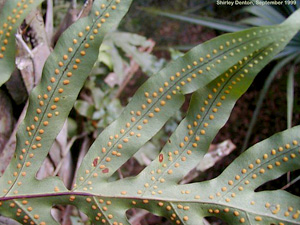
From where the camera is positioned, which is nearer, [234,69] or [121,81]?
[234,69]

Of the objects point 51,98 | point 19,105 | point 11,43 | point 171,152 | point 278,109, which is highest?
point 11,43

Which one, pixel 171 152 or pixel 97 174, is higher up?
pixel 171 152

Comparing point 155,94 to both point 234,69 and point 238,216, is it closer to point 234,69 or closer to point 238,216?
point 234,69

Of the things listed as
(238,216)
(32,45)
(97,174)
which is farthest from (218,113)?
(32,45)

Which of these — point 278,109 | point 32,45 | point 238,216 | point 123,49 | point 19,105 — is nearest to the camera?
point 238,216

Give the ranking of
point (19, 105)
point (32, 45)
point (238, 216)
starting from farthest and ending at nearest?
point (19, 105) < point (32, 45) < point (238, 216)

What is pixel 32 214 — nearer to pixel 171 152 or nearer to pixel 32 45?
pixel 171 152
